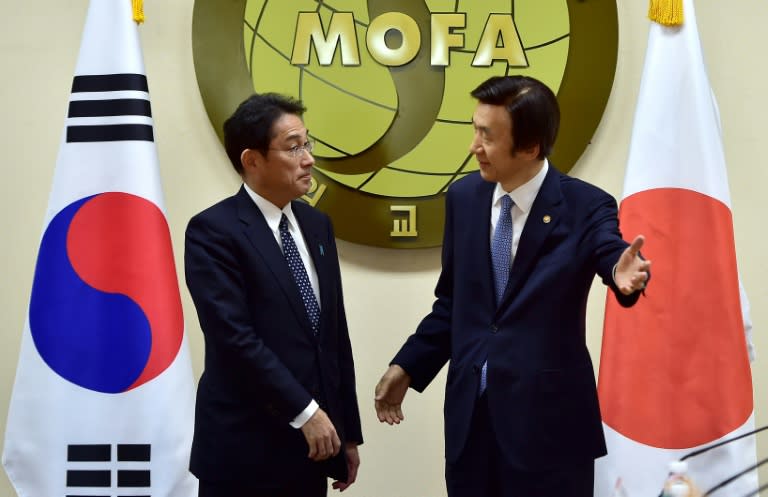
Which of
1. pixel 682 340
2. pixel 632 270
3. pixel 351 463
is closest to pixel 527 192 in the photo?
pixel 632 270

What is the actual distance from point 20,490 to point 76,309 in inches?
23.3

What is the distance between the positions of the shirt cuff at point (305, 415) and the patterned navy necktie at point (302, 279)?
20 centimetres

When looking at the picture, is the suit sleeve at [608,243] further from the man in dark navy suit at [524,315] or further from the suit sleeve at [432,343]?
the suit sleeve at [432,343]

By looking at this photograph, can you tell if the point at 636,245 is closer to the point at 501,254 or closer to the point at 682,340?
the point at 501,254

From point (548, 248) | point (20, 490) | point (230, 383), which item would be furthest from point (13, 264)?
point (548, 248)

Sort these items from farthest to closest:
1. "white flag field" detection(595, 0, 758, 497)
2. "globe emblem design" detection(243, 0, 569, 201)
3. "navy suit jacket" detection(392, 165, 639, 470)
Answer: "globe emblem design" detection(243, 0, 569, 201)
"white flag field" detection(595, 0, 758, 497)
"navy suit jacket" detection(392, 165, 639, 470)

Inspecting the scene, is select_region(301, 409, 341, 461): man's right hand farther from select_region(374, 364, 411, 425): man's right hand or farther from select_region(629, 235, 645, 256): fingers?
select_region(629, 235, 645, 256): fingers

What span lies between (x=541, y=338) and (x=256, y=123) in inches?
34.6

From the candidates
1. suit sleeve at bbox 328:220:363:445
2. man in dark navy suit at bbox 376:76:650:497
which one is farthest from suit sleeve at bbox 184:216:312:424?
man in dark navy suit at bbox 376:76:650:497

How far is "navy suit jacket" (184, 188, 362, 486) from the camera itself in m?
2.04

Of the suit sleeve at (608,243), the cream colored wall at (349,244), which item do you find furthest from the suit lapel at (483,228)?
the cream colored wall at (349,244)

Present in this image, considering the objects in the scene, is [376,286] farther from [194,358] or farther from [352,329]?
[194,358]

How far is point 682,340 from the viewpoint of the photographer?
268 cm

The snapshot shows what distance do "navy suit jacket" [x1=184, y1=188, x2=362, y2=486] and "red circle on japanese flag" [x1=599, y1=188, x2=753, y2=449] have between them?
39.6 inches
